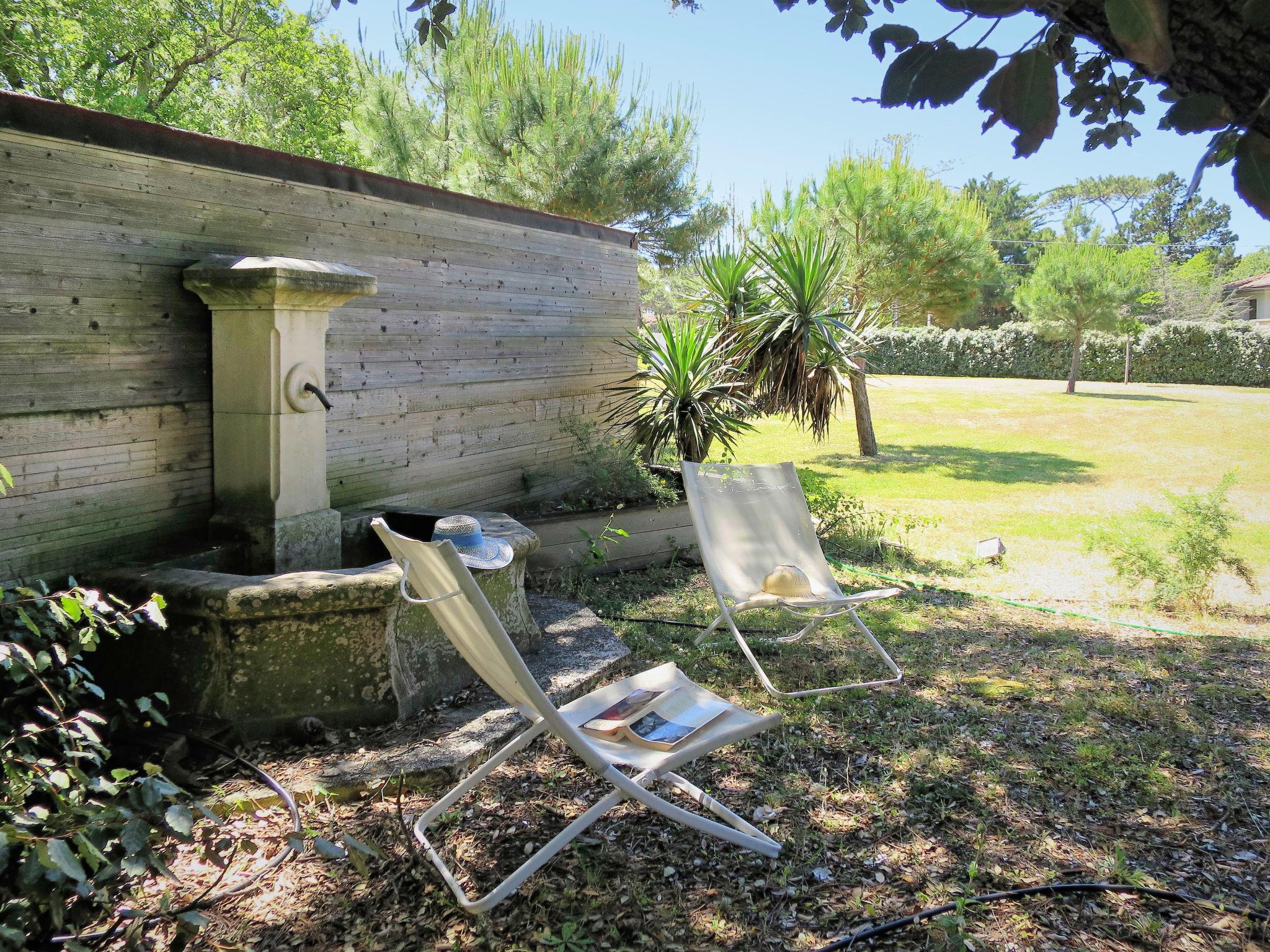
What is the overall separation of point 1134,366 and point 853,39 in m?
25.4

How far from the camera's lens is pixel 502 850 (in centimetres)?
250

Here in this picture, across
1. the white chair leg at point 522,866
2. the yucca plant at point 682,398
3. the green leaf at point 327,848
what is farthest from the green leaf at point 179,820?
the yucca plant at point 682,398

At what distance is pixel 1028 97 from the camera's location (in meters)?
0.95

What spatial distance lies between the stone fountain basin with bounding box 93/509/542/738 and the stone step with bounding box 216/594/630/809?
0.40 feet

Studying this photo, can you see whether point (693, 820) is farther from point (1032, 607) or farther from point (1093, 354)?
point (1093, 354)

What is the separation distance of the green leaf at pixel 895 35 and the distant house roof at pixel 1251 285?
40.6 metres

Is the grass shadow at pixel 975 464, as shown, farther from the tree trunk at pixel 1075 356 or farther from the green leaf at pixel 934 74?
→ the green leaf at pixel 934 74

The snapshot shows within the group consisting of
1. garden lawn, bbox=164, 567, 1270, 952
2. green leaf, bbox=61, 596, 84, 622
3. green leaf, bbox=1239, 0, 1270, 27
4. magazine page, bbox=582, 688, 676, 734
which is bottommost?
garden lawn, bbox=164, 567, 1270, 952

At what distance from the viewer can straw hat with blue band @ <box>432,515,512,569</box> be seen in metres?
3.52

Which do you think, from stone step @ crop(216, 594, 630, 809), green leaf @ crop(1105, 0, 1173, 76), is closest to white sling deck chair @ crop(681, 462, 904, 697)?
stone step @ crop(216, 594, 630, 809)

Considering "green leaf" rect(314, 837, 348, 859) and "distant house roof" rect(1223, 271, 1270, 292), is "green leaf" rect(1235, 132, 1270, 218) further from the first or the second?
"distant house roof" rect(1223, 271, 1270, 292)

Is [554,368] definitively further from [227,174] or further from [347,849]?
[347,849]

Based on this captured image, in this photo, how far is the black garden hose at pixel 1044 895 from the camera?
6.90 ft

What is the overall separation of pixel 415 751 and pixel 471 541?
0.90 m
